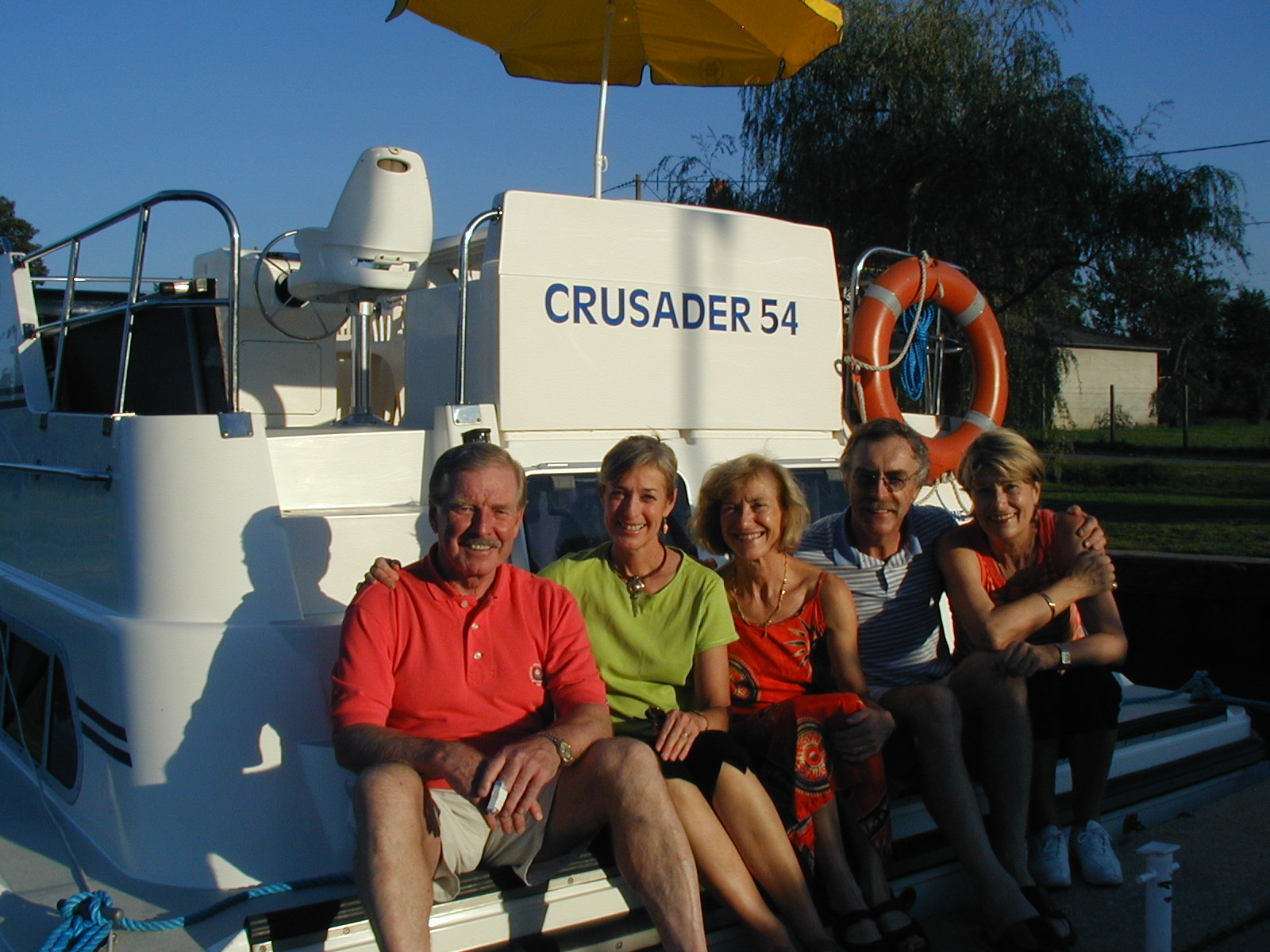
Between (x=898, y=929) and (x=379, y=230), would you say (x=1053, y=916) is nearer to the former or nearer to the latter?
(x=898, y=929)

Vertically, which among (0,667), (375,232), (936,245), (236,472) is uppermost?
(936,245)

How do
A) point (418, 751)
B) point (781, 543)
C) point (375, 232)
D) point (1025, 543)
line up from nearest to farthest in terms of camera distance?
point (418, 751)
point (781, 543)
point (1025, 543)
point (375, 232)

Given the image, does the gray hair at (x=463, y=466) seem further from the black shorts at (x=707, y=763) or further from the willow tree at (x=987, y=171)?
the willow tree at (x=987, y=171)

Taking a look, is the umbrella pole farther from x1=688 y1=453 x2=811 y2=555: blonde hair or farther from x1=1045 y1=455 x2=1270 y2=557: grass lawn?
x1=1045 y1=455 x2=1270 y2=557: grass lawn

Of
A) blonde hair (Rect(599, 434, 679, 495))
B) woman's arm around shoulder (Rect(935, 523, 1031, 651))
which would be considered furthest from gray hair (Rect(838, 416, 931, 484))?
blonde hair (Rect(599, 434, 679, 495))

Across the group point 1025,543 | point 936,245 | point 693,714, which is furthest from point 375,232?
point 936,245

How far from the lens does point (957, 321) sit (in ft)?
19.3

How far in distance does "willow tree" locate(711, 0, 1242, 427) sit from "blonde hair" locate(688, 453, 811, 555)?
10.2 meters

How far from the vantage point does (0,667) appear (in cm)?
468

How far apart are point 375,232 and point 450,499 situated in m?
1.74

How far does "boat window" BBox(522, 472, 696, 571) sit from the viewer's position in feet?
12.6

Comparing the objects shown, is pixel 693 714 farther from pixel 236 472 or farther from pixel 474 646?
pixel 236 472

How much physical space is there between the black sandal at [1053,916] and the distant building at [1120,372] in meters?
34.9

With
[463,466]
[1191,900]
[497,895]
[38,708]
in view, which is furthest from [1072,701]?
[38,708]
